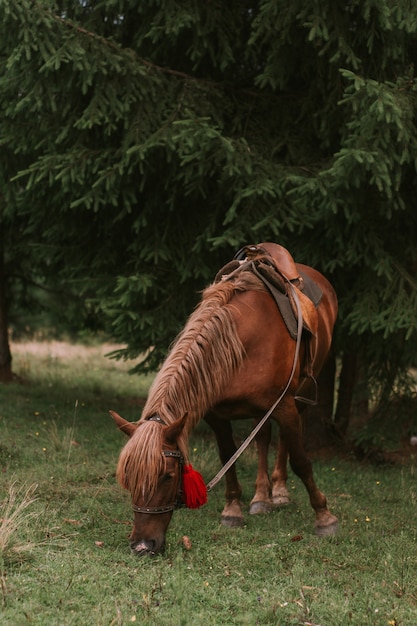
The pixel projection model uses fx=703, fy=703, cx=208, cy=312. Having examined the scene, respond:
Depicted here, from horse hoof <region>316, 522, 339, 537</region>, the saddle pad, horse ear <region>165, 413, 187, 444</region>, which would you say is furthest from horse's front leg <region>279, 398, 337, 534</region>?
horse ear <region>165, 413, 187, 444</region>

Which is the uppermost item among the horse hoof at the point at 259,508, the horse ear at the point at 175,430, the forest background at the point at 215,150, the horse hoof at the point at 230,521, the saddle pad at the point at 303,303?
the forest background at the point at 215,150

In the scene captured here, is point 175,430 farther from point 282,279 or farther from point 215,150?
point 215,150

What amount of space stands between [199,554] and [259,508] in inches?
57.7

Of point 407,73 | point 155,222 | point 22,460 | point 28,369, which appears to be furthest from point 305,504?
point 28,369

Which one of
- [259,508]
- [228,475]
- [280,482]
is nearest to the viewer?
[228,475]

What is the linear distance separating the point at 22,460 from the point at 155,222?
2908mm

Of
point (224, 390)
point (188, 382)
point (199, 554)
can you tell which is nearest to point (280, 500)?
point (199, 554)

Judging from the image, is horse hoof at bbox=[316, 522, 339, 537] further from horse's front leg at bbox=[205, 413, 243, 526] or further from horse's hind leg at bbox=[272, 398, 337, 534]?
horse's front leg at bbox=[205, 413, 243, 526]

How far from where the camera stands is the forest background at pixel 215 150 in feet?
21.8

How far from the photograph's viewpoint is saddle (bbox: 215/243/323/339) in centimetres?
551

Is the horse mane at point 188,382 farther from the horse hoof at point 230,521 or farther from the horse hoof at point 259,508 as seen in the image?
the horse hoof at point 259,508

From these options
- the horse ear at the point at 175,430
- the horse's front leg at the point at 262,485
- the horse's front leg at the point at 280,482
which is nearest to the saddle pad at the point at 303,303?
the horse's front leg at the point at 262,485

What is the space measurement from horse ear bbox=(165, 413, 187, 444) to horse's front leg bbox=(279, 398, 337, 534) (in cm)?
123

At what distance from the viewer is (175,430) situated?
4.37 meters
